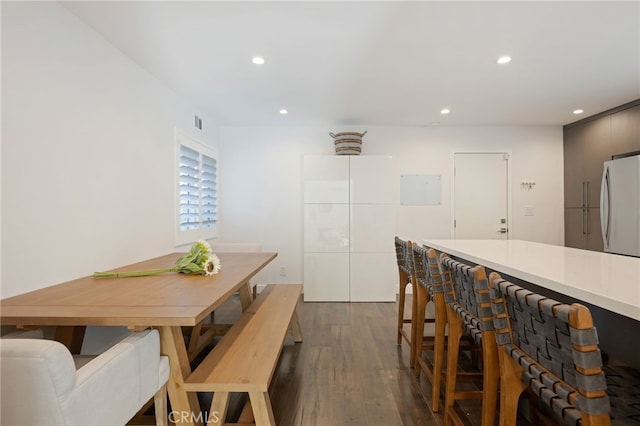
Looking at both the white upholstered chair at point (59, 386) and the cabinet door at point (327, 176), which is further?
the cabinet door at point (327, 176)

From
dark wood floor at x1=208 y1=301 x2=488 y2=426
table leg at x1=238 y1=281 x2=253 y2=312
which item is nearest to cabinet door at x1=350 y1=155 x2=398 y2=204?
dark wood floor at x1=208 y1=301 x2=488 y2=426

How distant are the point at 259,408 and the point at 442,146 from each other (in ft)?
14.1

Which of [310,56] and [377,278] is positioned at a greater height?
[310,56]

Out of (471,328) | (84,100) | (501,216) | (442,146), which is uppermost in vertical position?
(442,146)

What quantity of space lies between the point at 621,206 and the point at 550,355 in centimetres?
384

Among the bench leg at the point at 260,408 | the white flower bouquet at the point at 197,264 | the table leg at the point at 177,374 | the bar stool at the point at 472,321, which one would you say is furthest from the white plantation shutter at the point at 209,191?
the bar stool at the point at 472,321

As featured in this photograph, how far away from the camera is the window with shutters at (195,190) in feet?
11.0

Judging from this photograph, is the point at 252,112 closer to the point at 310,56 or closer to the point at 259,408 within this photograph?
the point at 310,56

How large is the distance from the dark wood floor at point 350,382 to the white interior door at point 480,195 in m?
2.21

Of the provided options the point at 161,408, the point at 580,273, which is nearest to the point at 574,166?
the point at 580,273

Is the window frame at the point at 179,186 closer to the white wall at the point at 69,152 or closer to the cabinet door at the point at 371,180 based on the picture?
the white wall at the point at 69,152

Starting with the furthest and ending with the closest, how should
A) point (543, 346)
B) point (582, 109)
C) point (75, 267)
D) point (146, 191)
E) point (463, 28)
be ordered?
point (582, 109) < point (146, 191) < point (463, 28) < point (75, 267) < point (543, 346)

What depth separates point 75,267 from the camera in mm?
1941

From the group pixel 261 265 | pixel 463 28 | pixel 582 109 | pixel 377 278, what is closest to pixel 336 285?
pixel 377 278
